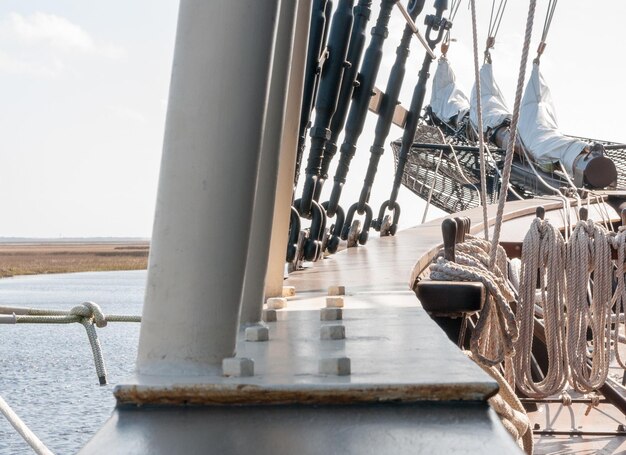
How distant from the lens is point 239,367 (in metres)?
→ 1.01

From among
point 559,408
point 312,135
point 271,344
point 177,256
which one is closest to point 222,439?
point 177,256

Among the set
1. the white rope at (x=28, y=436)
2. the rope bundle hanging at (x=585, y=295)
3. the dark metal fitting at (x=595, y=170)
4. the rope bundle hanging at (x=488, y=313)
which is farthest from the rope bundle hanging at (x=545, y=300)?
the dark metal fitting at (x=595, y=170)

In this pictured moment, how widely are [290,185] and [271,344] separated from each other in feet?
3.10

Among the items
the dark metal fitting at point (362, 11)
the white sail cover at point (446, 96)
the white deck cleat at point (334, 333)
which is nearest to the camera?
the white deck cleat at point (334, 333)

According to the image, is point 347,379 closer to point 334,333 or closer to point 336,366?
point 336,366

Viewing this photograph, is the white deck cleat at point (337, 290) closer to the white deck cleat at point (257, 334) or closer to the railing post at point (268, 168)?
the railing post at point (268, 168)

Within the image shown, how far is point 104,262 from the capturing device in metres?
Result: 73.8

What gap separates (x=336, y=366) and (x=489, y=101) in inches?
569

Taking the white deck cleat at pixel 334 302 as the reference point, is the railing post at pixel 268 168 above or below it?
above

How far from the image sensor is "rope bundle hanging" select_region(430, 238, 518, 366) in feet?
6.75

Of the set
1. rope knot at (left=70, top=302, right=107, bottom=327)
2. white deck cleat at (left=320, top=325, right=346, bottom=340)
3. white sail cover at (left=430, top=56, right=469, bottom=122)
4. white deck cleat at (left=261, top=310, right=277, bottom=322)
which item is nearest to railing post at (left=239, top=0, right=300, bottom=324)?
white deck cleat at (left=261, top=310, right=277, bottom=322)

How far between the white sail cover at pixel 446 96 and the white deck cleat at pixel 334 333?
52.6 feet

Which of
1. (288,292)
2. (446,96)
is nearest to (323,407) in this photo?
(288,292)

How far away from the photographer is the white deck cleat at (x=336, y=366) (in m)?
0.99
